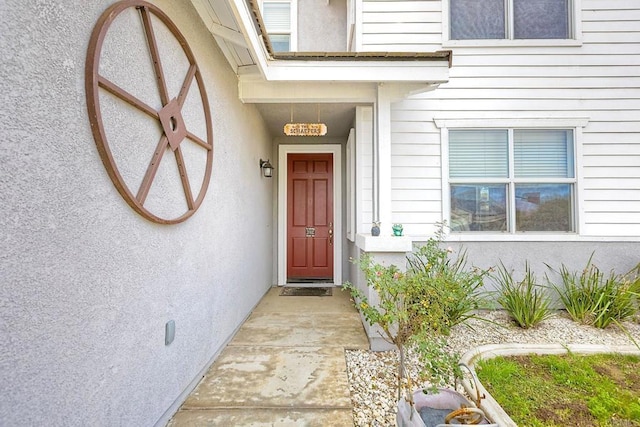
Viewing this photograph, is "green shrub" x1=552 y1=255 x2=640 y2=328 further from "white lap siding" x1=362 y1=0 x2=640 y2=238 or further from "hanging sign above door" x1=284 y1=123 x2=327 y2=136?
"hanging sign above door" x1=284 y1=123 x2=327 y2=136

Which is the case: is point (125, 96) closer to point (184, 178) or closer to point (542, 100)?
point (184, 178)

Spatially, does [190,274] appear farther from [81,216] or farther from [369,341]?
[369,341]

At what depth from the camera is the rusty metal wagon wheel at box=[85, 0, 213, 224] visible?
4.16 feet

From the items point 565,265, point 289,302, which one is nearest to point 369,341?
point 289,302

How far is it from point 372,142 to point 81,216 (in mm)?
3203

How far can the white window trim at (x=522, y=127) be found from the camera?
12.5 feet

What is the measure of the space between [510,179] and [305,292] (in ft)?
11.2

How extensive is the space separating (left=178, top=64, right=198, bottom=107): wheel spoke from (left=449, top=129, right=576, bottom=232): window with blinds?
3198 millimetres

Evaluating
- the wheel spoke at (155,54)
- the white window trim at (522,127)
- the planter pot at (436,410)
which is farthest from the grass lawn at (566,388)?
the wheel spoke at (155,54)

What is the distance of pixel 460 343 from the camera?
9.51 ft

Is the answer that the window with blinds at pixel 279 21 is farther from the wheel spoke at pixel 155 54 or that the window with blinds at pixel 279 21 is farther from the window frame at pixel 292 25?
the wheel spoke at pixel 155 54

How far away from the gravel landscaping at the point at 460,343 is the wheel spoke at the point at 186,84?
241cm

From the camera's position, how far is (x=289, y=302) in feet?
14.3

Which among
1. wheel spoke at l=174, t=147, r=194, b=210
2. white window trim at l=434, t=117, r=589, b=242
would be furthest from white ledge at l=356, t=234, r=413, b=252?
wheel spoke at l=174, t=147, r=194, b=210
